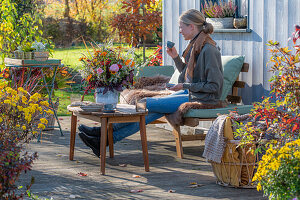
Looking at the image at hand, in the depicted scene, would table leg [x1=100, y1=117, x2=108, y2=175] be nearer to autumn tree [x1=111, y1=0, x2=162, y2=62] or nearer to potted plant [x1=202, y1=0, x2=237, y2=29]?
potted plant [x1=202, y1=0, x2=237, y2=29]

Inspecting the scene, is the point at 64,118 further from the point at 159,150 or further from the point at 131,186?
the point at 131,186

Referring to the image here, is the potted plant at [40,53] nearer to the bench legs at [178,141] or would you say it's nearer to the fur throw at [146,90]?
the fur throw at [146,90]

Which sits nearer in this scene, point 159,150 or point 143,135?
point 143,135

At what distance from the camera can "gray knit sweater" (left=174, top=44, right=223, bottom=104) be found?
191 inches

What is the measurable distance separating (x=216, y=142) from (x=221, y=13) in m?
2.15

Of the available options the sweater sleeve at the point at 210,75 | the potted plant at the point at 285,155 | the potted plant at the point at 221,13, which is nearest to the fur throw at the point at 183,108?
the sweater sleeve at the point at 210,75

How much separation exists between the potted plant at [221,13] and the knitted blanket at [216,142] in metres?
1.89

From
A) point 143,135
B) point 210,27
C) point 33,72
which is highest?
point 210,27

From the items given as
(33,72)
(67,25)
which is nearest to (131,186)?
(33,72)

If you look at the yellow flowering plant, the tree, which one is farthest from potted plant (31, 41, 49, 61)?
the yellow flowering plant

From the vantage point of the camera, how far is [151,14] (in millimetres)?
10258

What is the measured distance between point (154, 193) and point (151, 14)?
6754mm

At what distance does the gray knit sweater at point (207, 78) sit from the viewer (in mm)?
4844

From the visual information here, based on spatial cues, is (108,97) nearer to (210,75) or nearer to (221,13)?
(210,75)
